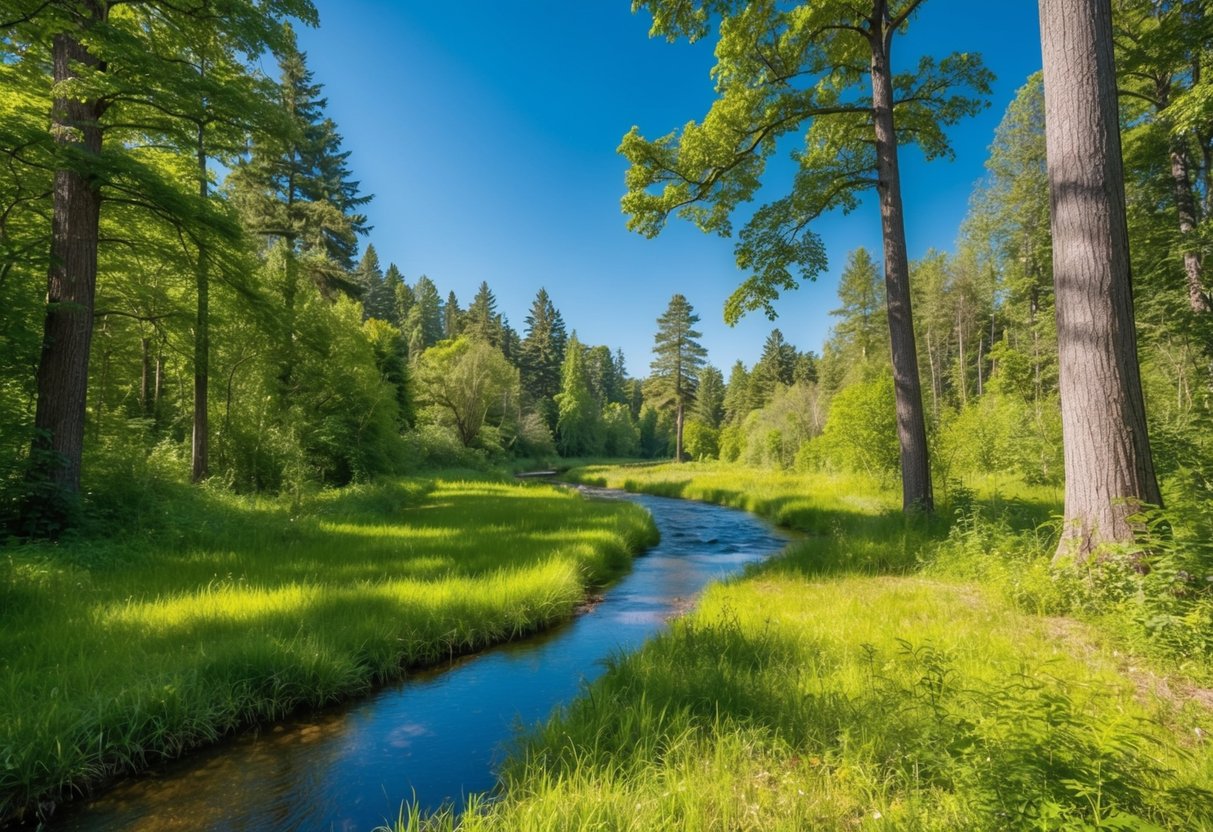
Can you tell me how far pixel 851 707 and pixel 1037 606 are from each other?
335cm

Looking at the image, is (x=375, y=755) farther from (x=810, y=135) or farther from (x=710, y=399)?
(x=710, y=399)

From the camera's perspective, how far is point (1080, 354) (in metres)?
5.24

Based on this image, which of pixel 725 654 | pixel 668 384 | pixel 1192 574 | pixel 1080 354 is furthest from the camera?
pixel 668 384

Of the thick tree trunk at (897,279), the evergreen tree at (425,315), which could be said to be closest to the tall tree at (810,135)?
the thick tree trunk at (897,279)

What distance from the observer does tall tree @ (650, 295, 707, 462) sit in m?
50.8

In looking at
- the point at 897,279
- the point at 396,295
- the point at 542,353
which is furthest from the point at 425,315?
the point at 897,279

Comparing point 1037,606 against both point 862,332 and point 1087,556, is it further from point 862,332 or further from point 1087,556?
point 862,332

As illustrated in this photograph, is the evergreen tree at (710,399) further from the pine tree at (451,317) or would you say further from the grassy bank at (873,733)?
the grassy bank at (873,733)

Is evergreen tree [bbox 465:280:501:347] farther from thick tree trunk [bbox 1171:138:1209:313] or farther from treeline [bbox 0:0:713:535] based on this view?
thick tree trunk [bbox 1171:138:1209:313]

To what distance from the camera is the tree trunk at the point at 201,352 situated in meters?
10.3

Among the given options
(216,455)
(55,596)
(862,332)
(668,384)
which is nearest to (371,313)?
(668,384)

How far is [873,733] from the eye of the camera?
3.16 m

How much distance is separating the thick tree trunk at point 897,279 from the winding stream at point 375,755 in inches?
232

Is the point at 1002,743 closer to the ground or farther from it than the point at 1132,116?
closer to the ground
